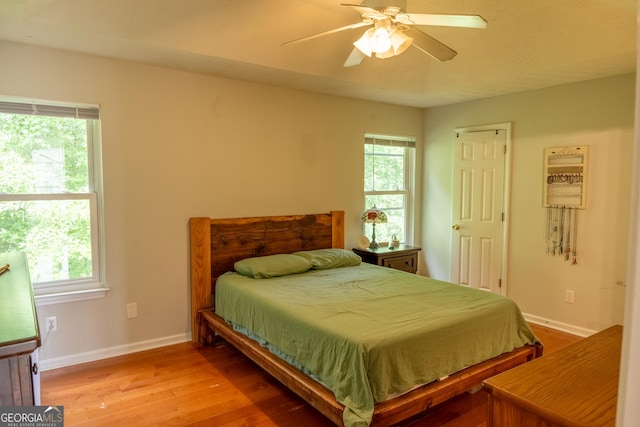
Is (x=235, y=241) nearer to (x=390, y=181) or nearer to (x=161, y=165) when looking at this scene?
(x=161, y=165)

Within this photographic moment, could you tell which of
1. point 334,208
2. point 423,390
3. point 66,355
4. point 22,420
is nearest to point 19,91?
point 66,355

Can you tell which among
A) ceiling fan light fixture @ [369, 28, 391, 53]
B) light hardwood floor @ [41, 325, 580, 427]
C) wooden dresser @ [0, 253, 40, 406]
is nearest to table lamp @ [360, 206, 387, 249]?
light hardwood floor @ [41, 325, 580, 427]

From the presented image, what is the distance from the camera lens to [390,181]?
502 centimetres

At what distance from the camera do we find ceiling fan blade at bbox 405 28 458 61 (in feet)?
7.62

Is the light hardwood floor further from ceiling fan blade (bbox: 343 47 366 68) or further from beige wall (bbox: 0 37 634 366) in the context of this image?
ceiling fan blade (bbox: 343 47 366 68)

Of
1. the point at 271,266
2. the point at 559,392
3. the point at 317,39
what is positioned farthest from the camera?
the point at 271,266

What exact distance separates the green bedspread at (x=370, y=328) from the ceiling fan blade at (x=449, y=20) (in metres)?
1.60

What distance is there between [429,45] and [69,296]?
9.85ft

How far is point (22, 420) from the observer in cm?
126

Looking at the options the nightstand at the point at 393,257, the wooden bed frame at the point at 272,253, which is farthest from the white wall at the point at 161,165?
the nightstand at the point at 393,257

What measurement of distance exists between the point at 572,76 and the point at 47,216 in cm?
438

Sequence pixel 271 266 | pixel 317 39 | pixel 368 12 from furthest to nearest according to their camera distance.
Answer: pixel 271 266 < pixel 317 39 < pixel 368 12

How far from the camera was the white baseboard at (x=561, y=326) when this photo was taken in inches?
148

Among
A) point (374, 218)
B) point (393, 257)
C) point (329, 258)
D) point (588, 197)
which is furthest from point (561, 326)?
point (329, 258)
